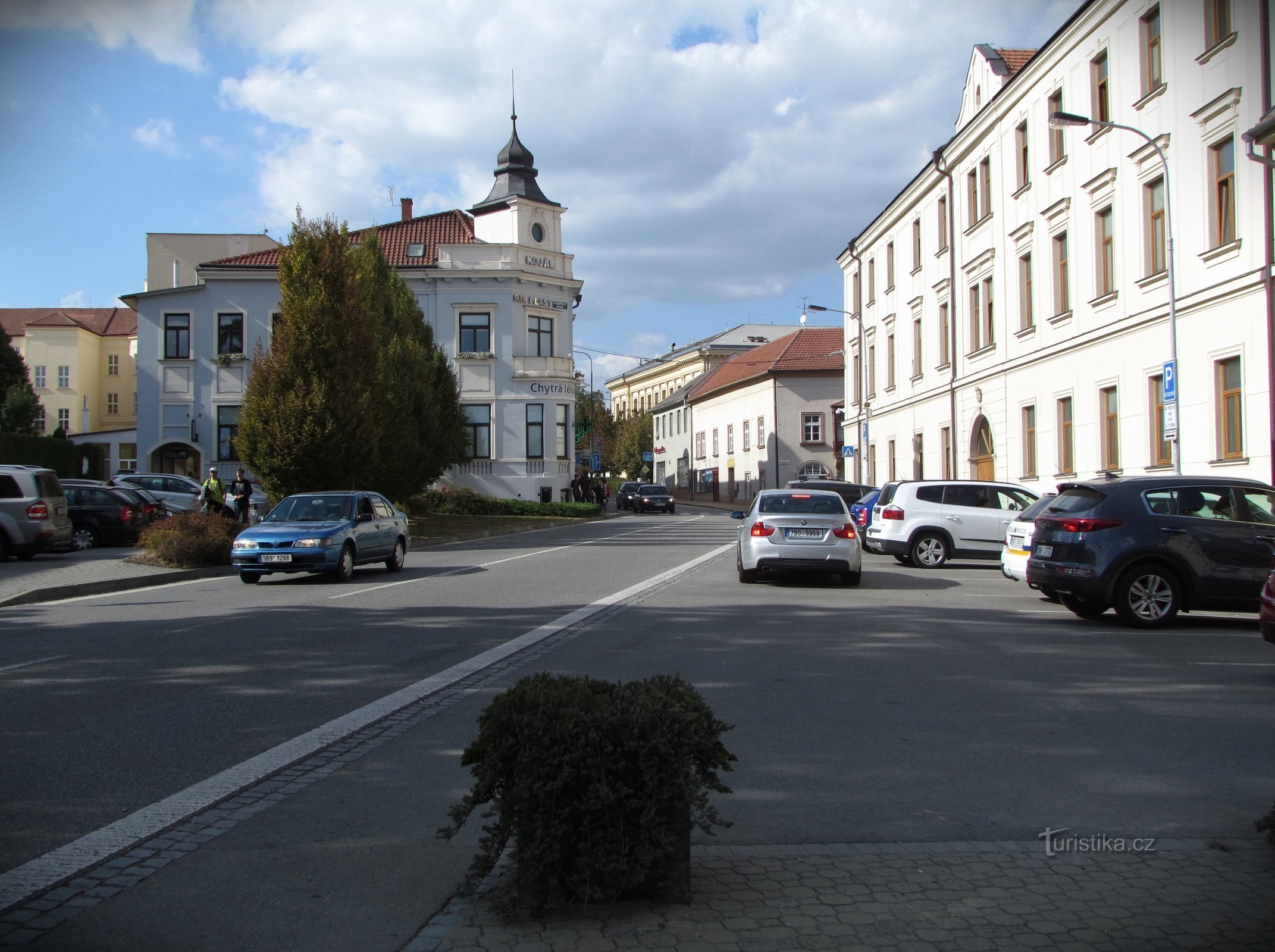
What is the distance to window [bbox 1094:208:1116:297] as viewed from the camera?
87.7 ft

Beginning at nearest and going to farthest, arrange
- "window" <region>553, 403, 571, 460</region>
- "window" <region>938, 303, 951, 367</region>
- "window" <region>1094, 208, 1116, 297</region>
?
"window" <region>1094, 208, 1116, 297</region>
"window" <region>938, 303, 951, 367</region>
"window" <region>553, 403, 571, 460</region>

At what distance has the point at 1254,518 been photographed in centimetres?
1216

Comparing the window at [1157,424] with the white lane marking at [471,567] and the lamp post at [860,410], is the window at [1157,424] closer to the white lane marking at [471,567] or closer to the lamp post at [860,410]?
the white lane marking at [471,567]

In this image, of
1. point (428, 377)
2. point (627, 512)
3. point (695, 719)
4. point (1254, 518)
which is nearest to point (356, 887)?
point (695, 719)

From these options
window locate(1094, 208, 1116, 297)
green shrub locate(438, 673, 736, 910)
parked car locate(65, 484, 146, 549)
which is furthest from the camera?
window locate(1094, 208, 1116, 297)

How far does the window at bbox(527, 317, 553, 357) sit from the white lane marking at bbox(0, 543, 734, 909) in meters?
42.9

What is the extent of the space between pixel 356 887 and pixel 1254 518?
36.5 ft

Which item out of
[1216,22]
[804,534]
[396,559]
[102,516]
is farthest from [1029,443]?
[102,516]

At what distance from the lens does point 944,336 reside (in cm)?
3953

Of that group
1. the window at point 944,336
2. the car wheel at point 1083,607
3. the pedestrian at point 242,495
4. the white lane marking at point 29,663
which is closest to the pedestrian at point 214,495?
the pedestrian at point 242,495

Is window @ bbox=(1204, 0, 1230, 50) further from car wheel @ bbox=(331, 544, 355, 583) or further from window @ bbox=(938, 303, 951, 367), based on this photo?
car wheel @ bbox=(331, 544, 355, 583)

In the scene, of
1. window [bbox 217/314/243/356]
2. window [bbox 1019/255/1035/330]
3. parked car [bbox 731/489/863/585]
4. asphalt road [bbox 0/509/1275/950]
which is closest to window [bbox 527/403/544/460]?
window [bbox 217/314/243/356]

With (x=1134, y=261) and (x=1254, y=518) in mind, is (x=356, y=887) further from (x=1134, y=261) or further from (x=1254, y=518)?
(x=1134, y=261)

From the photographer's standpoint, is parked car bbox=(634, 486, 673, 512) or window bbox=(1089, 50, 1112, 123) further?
parked car bbox=(634, 486, 673, 512)
